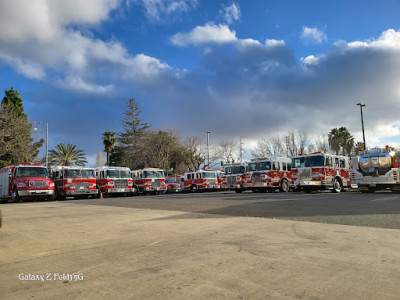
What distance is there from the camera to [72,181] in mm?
25016

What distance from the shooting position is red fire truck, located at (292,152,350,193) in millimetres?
23016

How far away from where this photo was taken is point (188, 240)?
20.4 ft

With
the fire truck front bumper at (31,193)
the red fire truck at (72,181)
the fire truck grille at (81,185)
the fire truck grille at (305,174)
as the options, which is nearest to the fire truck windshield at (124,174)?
the red fire truck at (72,181)

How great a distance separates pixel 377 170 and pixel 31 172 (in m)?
23.7

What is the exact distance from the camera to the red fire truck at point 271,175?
27.4 m

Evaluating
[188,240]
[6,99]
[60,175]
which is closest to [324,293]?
[188,240]

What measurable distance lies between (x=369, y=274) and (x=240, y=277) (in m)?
1.63

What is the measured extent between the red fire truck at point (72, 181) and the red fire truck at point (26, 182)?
60.5 inches

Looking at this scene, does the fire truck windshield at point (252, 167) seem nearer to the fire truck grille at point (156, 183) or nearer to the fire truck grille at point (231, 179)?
the fire truck grille at point (231, 179)

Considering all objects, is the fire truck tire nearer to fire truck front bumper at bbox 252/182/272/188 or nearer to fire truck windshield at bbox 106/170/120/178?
fire truck front bumper at bbox 252/182/272/188

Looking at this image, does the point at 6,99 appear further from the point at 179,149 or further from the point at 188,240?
the point at 188,240

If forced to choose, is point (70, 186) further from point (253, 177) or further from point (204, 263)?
point (204, 263)

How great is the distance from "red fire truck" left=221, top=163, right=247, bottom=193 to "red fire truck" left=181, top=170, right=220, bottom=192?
2709mm

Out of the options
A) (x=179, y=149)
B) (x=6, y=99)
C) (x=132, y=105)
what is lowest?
(x=179, y=149)
